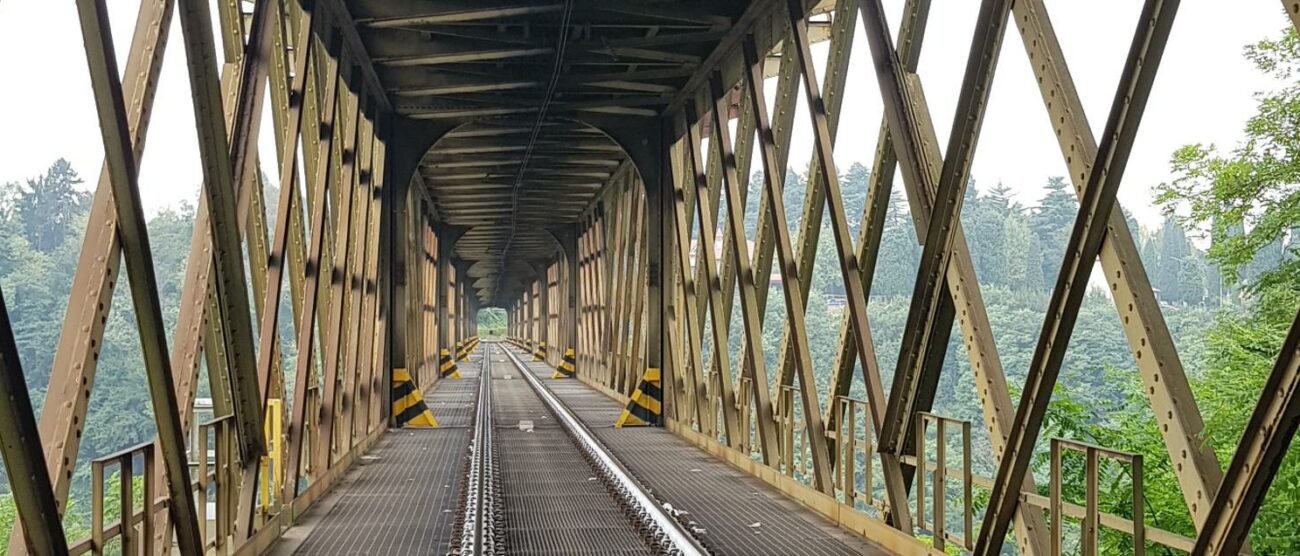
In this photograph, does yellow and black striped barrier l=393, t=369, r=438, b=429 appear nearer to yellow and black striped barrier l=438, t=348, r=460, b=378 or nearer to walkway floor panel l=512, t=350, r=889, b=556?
walkway floor panel l=512, t=350, r=889, b=556

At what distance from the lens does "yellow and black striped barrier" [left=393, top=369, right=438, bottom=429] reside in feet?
48.8

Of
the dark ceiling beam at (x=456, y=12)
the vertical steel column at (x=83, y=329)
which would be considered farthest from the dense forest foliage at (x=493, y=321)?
the vertical steel column at (x=83, y=329)

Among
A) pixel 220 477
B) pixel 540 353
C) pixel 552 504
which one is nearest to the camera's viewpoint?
pixel 220 477

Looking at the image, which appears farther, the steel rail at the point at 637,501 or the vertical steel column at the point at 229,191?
the steel rail at the point at 637,501

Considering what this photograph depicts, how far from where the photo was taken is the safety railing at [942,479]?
5.75 metres

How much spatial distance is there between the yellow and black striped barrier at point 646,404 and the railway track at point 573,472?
1008mm

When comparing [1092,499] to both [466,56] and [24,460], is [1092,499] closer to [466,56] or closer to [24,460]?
[24,460]

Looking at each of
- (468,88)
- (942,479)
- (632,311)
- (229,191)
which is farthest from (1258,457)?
(632,311)

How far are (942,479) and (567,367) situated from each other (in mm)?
25624

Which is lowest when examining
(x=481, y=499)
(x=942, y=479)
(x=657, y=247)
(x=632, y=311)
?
(x=481, y=499)

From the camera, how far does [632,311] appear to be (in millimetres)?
18625

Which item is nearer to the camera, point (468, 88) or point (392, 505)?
point (392, 505)

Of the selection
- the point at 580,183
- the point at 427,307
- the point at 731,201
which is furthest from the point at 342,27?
the point at 427,307

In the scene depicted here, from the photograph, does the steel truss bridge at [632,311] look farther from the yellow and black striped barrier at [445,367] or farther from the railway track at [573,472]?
the yellow and black striped barrier at [445,367]
